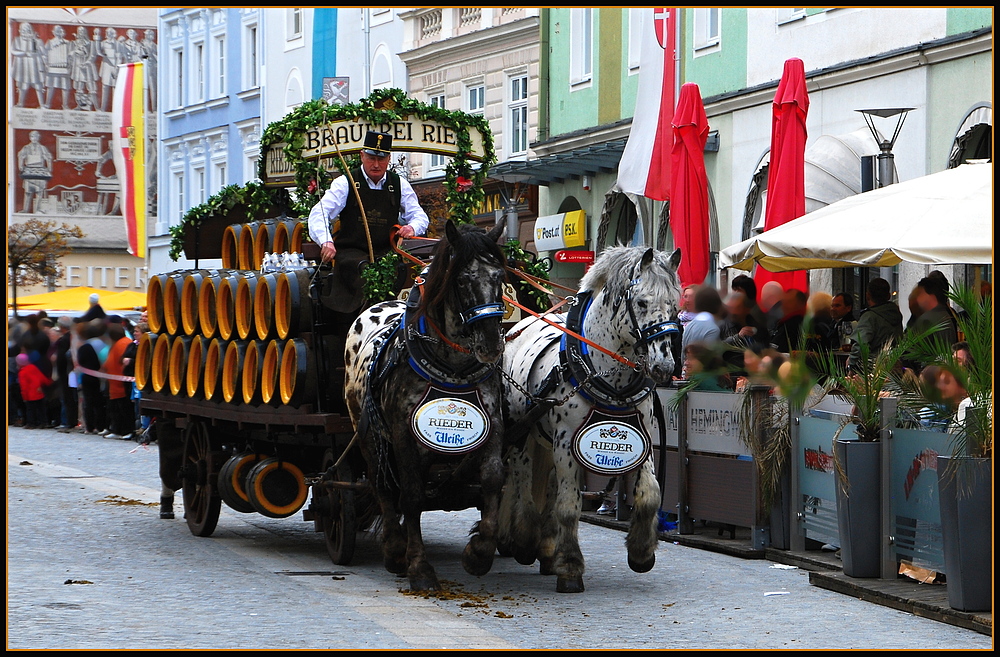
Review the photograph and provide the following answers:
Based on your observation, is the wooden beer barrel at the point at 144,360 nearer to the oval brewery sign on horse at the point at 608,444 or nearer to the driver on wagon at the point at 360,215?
the driver on wagon at the point at 360,215

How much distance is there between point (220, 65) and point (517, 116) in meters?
14.3

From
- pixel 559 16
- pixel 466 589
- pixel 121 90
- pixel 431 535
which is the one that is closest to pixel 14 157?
pixel 121 90

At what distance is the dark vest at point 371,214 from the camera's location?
34.4 ft

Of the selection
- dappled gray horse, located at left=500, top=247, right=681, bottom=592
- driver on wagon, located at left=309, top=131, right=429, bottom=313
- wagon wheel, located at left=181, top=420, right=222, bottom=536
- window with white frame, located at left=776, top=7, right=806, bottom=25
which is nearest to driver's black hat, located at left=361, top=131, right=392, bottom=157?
driver on wagon, located at left=309, top=131, right=429, bottom=313

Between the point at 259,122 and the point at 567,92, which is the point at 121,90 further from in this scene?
the point at 567,92

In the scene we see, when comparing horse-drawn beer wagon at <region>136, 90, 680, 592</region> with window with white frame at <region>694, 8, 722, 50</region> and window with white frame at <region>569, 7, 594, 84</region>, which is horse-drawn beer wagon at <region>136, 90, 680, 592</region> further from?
window with white frame at <region>569, 7, 594, 84</region>

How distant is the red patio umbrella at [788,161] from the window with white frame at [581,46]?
12908mm

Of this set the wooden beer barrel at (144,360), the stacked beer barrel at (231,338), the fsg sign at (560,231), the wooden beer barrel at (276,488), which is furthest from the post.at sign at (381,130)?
the fsg sign at (560,231)

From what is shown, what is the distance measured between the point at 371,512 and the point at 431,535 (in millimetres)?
1739

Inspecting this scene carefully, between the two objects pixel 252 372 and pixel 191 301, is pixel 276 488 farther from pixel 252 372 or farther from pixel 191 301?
pixel 191 301

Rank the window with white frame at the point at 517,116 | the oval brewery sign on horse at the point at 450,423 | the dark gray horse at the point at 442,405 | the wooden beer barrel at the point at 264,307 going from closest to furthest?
the dark gray horse at the point at 442,405 < the oval brewery sign on horse at the point at 450,423 < the wooden beer barrel at the point at 264,307 < the window with white frame at the point at 517,116

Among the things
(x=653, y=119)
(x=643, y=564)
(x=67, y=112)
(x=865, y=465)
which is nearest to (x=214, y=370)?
(x=643, y=564)

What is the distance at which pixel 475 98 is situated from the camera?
31625 millimetres

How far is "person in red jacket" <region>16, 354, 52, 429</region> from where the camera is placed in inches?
1046
